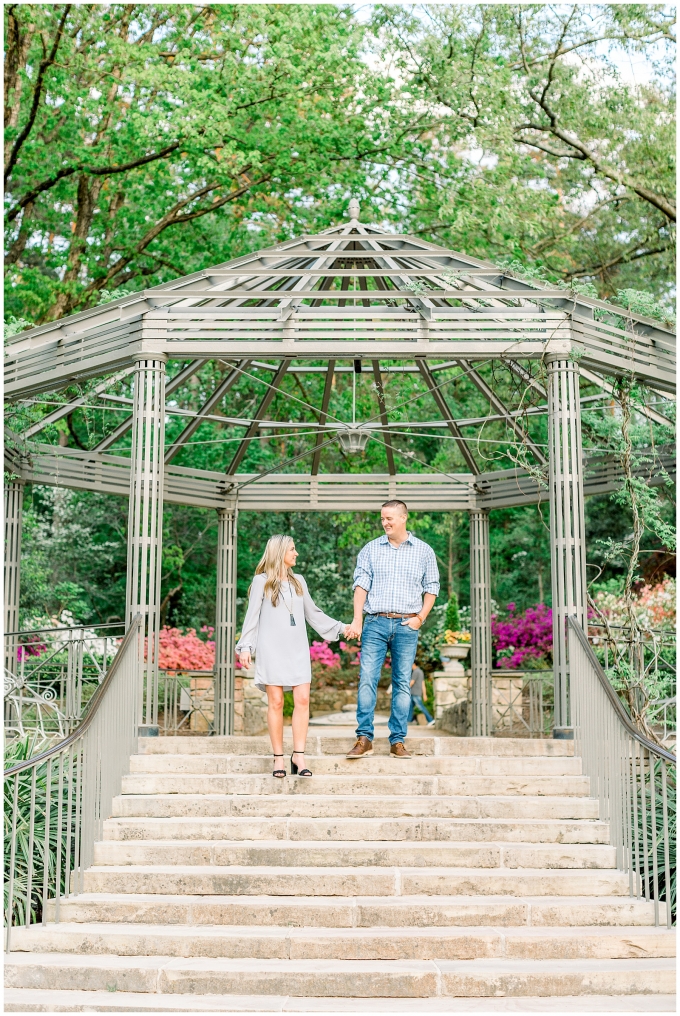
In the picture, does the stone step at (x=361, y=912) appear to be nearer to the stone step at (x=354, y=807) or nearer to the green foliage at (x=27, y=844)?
the green foliage at (x=27, y=844)

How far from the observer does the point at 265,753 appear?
806 centimetres

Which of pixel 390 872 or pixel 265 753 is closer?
pixel 390 872

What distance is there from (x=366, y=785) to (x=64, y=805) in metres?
2.13

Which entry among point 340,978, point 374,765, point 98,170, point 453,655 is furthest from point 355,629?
point 98,170

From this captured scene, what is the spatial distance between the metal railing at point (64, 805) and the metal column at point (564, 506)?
353cm

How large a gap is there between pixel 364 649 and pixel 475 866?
1.90 m

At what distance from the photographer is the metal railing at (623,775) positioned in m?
6.18

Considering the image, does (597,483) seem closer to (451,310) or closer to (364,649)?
(451,310)

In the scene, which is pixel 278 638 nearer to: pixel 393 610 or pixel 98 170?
pixel 393 610

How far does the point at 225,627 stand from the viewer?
44.0 feet

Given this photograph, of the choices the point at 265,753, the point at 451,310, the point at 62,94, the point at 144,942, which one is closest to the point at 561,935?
the point at 144,942

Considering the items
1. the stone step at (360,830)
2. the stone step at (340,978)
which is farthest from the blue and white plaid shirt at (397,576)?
the stone step at (340,978)

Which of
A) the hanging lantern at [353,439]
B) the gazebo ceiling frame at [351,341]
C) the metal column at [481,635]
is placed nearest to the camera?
the gazebo ceiling frame at [351,341]

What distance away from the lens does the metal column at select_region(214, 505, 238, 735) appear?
1299 centimetres
